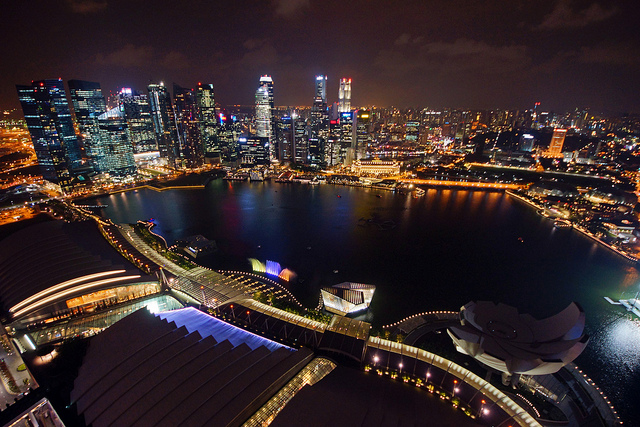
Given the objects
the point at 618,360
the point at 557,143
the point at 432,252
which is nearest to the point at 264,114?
the point at 432,252

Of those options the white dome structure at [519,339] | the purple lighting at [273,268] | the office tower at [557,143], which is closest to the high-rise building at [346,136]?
the purple lighting at [273,268]

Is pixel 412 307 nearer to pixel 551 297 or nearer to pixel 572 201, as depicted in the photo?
pixel 551 297

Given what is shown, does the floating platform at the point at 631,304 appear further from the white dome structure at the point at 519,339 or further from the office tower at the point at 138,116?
the office tower at the point at 138,116

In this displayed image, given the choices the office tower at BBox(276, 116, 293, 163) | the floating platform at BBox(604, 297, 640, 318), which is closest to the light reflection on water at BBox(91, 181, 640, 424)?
the floating platform at BBox(604, 297, 640, 318)

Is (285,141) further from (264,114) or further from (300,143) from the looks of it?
(264,114)

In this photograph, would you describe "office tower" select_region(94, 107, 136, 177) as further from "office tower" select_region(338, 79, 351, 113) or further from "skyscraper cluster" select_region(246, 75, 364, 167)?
"office tower" select_region(338, 79, 351, 113)

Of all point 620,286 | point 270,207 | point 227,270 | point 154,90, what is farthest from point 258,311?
point 154,90
